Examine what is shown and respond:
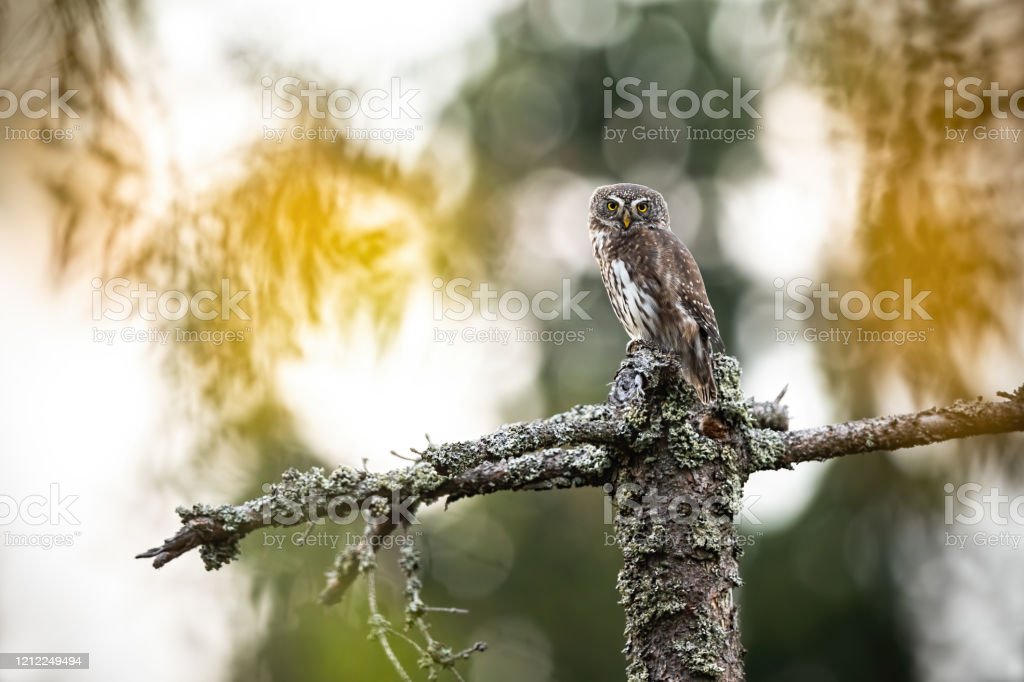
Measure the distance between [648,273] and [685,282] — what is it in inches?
8.5

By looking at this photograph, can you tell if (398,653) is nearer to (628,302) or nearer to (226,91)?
(628,302)

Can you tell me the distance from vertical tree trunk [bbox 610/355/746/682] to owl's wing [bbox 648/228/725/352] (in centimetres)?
164

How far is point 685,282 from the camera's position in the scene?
5.00m

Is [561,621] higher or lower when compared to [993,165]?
lower

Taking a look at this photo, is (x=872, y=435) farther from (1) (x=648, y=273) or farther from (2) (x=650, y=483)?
(1) (x=648, y=273)

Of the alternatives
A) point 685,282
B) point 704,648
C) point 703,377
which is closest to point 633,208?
point 685,282

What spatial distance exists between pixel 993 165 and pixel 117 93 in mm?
1775

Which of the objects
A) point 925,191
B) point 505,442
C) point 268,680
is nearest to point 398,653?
point 268,680

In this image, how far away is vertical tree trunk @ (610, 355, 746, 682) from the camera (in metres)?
2.68

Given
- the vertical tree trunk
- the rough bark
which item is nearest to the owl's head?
the rough bark

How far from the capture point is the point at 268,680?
165 inches

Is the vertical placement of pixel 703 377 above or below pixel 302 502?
above

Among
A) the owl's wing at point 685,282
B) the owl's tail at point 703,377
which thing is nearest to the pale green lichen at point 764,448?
the owl's tail at point 703,377

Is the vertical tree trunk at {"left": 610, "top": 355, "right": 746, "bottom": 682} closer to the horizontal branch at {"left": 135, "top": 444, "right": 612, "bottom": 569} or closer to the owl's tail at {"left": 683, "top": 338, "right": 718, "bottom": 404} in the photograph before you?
the owl's tail at {"left": 683, "top": 338, "right": 718, "bottom": 404}
